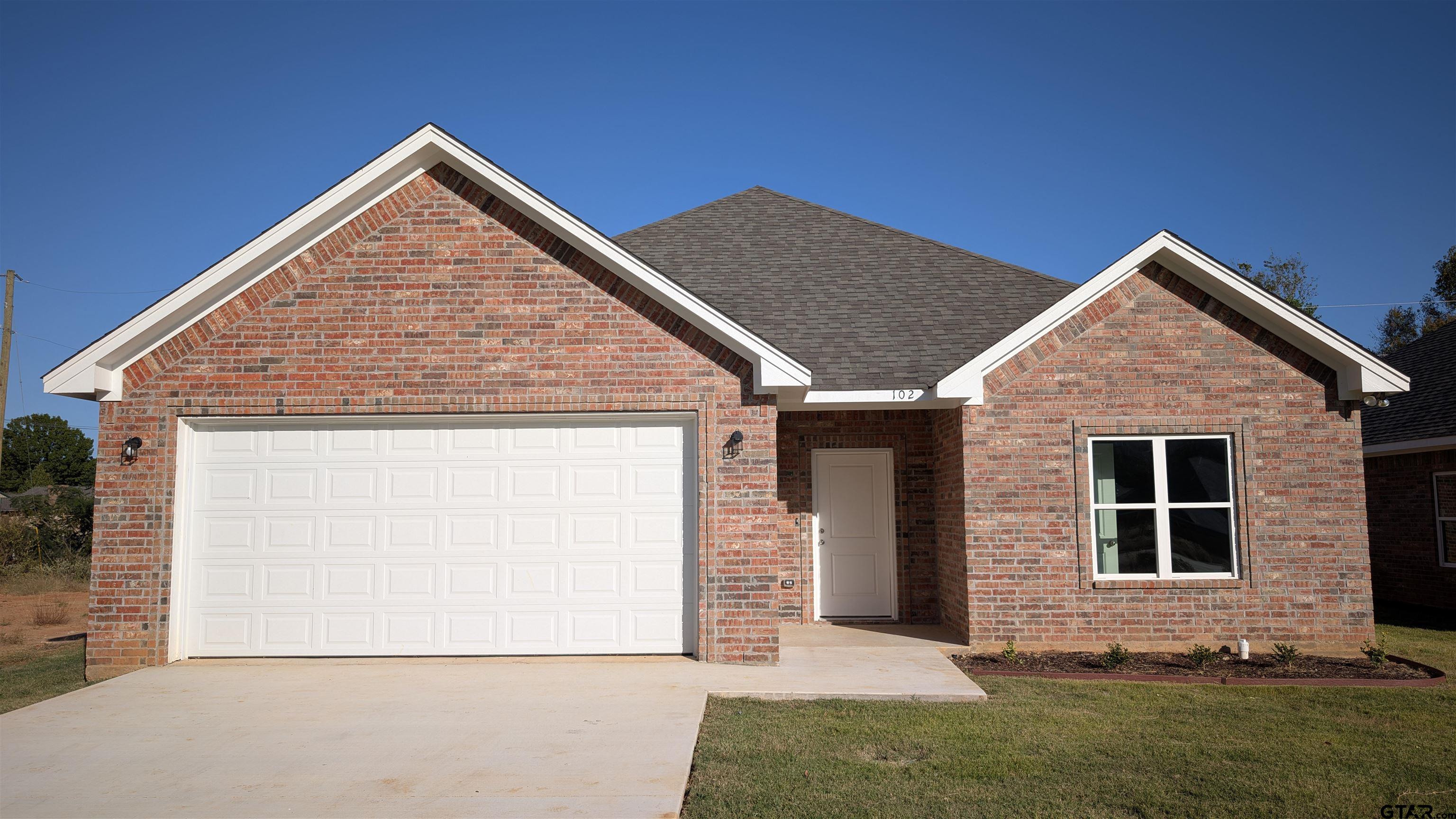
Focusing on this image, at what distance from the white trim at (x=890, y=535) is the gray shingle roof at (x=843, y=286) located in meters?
1.63

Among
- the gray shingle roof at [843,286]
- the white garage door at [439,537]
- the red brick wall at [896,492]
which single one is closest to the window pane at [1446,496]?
the gray shingle roof at [843,286]

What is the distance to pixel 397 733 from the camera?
6941 millimetres

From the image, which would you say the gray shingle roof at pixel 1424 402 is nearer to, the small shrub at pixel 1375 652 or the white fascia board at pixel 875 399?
the small shrub at pixel 1375 652

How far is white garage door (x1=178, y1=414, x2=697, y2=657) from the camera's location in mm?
9711

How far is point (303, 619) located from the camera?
31.9 feet

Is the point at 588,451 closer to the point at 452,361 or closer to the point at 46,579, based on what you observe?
the point at 452,361

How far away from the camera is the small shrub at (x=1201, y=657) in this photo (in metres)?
9.56

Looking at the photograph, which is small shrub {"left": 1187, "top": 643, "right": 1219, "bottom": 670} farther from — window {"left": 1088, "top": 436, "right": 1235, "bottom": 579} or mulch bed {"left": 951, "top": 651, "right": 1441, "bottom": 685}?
window {"left": 1088, "top": 436, "right": 1235, "bottom": 579}

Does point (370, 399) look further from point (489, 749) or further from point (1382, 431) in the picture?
point (1382, 431)

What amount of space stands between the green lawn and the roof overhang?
3.75 meters

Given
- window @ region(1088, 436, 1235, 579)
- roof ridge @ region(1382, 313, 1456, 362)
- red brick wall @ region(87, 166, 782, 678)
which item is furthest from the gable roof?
roof ridge @ region(1382, 313, 1456, 362)

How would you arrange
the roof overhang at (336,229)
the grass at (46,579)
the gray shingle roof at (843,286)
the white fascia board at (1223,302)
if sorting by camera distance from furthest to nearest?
the grass at (46,579) < the gray shingle roof at (843,286) < the white fascia board at (1223,302) < the roof overhang at (336,229)

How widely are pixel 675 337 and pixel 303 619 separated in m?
5.10

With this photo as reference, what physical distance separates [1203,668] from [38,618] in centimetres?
1721
